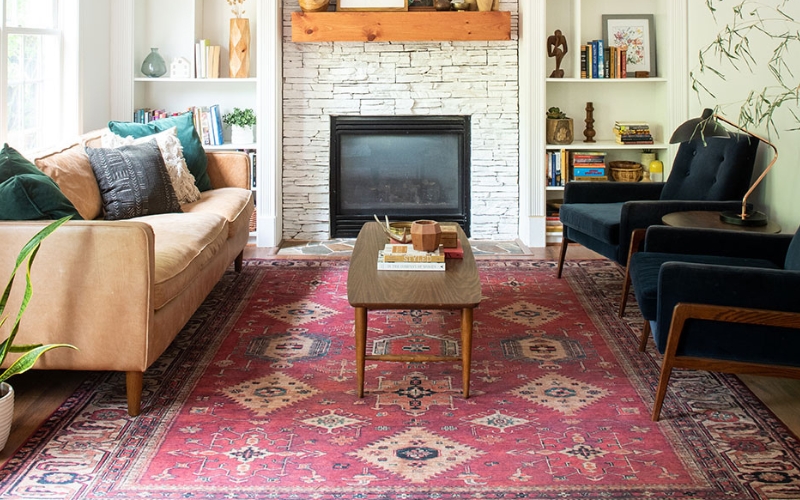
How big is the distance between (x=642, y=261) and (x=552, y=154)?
8.28ft

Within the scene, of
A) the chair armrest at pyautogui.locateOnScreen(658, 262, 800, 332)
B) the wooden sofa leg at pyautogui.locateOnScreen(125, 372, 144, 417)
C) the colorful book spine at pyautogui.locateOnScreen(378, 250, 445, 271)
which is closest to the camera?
the chair armrest at pyautogui.locateOnScreen(658, 262, 800, 332)

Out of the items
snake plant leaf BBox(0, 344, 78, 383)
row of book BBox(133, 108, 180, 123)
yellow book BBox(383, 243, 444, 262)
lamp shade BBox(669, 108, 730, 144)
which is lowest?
snake plant leaf BBox(0, 344, 78, 383)

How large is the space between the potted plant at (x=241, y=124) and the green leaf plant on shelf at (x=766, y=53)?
9.65 feet

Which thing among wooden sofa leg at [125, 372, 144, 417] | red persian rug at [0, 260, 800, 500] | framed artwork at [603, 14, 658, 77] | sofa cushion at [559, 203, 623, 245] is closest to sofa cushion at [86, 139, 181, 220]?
red persian rug at [0, 260, 800, 500]

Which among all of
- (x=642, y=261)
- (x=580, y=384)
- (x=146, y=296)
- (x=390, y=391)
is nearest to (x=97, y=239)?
(x=146, y=296)

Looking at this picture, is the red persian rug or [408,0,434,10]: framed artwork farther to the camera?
[408,0,434,10]: framed artwork

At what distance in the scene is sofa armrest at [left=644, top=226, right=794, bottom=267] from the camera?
3857 millimetres

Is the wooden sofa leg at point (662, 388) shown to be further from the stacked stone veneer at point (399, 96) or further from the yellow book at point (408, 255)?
the stacked stone veneer at point (399, 96)

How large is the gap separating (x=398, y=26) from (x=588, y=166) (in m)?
1.59

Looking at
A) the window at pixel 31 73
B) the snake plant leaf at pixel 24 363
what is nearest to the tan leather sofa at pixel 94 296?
the snake plant leaf at pixel 24 363

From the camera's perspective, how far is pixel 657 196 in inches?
204

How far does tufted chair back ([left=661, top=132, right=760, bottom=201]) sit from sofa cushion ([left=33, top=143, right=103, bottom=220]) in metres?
2.98

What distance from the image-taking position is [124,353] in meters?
3.14

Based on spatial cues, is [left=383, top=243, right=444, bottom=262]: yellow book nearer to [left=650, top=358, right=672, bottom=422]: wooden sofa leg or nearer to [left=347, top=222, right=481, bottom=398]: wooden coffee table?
[left=347, top=222, right=481, bottom=398]: wooden coffee table
